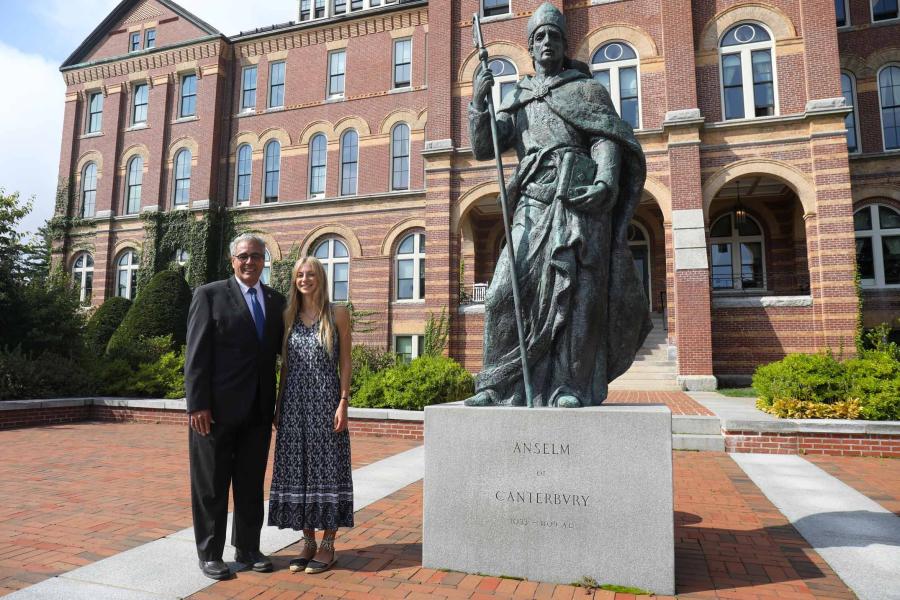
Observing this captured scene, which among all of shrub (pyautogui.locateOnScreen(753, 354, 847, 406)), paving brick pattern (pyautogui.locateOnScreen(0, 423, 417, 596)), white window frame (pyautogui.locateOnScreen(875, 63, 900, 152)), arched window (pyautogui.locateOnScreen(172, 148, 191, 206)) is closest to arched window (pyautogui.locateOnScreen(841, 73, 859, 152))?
white window frame (pyautogui.locateOnScreen(875, 63, 900, 152))

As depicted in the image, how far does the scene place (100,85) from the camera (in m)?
26.8

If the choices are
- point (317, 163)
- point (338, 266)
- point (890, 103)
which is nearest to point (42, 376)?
point (338, 266)

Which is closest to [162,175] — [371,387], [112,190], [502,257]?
[112,190]

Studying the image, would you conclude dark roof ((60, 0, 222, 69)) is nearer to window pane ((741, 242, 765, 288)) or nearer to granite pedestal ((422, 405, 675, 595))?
window pane ((741, 242, 765, 288))

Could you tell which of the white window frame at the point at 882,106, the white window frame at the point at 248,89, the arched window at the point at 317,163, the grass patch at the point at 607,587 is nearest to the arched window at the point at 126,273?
the white window frame at the point at 248,89

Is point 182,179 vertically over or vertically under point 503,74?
under

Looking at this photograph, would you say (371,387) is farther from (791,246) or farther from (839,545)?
(791,246)

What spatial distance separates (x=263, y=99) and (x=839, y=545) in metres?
25.3

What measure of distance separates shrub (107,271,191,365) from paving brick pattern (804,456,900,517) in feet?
52.2

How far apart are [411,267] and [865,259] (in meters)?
15.2

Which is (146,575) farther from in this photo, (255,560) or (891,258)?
(891,258)

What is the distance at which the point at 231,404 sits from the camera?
3453mm

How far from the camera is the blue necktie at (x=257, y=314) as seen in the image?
12.1 feet

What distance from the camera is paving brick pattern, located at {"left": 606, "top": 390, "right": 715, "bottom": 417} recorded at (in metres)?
9.51
